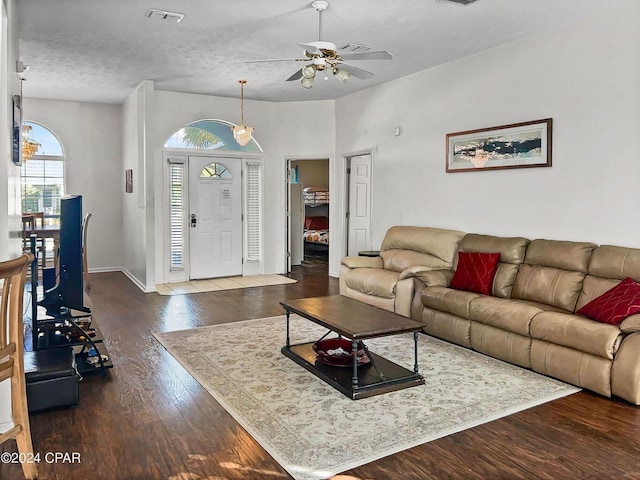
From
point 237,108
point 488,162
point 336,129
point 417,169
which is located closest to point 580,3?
point 488,162

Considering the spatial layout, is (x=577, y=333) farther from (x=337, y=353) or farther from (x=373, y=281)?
(x=373, y=281)

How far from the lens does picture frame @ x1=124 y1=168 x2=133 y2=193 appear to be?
8.09 metres

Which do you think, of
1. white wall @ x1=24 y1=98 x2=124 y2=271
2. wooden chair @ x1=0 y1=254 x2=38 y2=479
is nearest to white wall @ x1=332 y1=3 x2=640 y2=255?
wooden chair @ x1=0 y1=254 x2=38 y2=479

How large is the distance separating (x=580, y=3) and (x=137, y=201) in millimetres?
6126

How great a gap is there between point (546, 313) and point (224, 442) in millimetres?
2462

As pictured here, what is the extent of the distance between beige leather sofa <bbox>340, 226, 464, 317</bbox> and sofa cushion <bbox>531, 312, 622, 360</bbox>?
60.2 inches

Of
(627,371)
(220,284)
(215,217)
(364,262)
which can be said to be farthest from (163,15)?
(627,371)

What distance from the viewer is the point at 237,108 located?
26.7 ft

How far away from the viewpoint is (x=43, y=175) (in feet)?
27.6

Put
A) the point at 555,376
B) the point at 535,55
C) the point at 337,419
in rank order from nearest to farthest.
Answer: the point at 337,419 < the point at 555,376 < the point at 535,55

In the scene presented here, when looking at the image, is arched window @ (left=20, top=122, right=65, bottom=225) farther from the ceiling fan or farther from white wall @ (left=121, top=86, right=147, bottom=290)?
the ceiling fan

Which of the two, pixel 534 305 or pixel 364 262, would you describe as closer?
pixel 534 305

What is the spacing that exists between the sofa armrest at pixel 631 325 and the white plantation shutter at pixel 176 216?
6043mm

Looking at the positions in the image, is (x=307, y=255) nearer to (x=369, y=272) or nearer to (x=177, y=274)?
(x=177, y=274)
